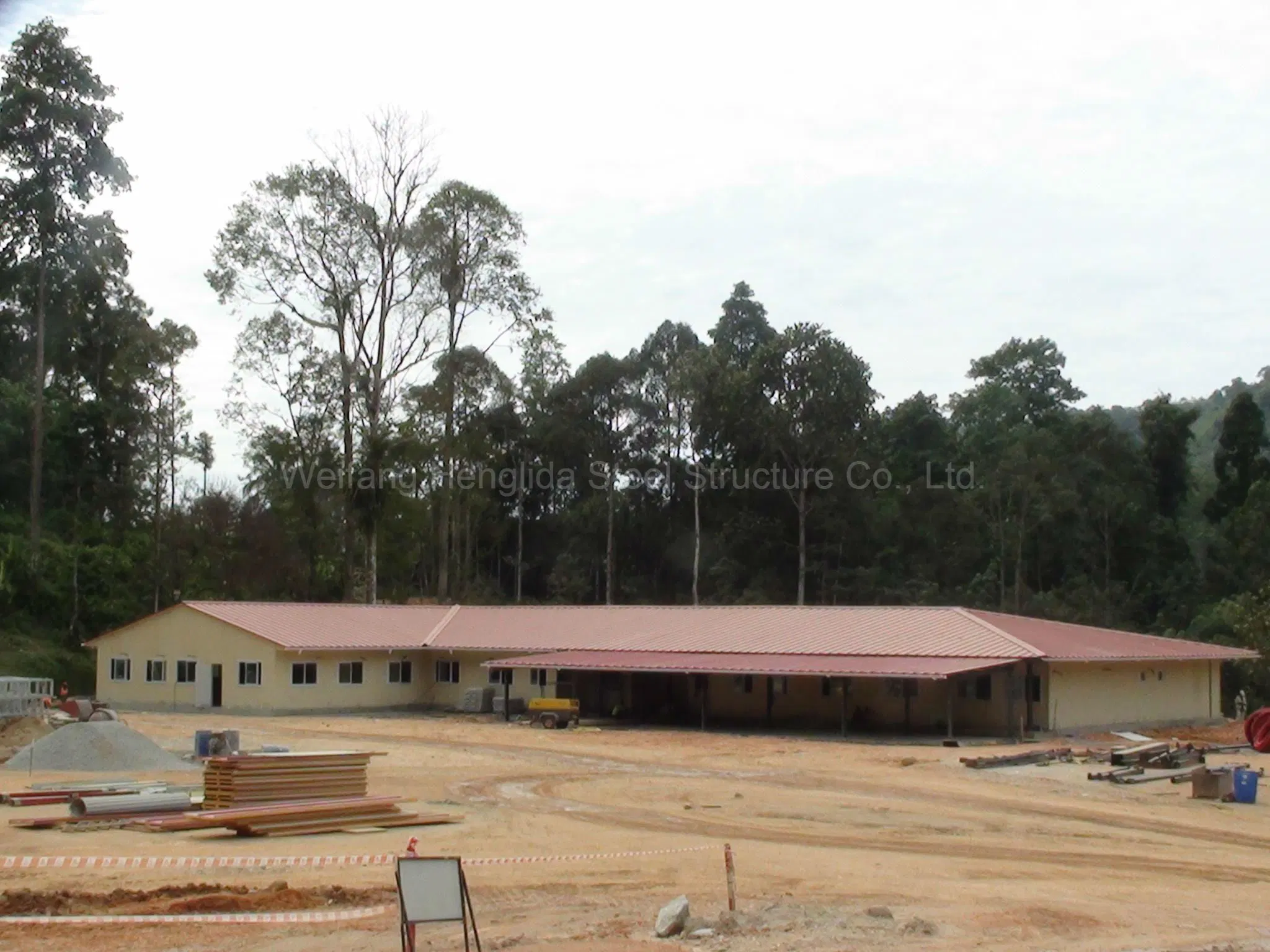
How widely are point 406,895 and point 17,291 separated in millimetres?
53876

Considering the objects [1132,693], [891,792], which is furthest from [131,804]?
[1132,693]

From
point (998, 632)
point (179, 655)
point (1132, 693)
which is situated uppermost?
point (998, 632)

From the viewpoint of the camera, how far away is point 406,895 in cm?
952

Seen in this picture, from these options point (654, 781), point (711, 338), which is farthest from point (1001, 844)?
point (711, 338)

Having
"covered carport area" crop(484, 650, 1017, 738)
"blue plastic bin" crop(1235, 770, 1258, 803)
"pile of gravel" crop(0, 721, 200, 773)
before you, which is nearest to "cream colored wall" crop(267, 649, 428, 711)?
"covered carport area" crop(484, 650, 1017, 738)

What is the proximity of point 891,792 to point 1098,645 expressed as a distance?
1599 centimetres

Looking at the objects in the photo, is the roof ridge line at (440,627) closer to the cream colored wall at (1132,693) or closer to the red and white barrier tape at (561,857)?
the cream colored wall at (1132,693)

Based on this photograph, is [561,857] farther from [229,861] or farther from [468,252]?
[468,252]

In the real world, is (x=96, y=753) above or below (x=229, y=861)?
below

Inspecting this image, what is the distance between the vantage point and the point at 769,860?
54.2ft

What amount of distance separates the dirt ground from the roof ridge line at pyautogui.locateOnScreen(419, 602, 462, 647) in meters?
16.4

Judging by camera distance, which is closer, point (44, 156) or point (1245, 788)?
point (1245, 788)

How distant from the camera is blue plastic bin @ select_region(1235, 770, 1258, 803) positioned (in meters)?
23.6

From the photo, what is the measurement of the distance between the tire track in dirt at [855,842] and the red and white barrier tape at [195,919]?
6.83 m
